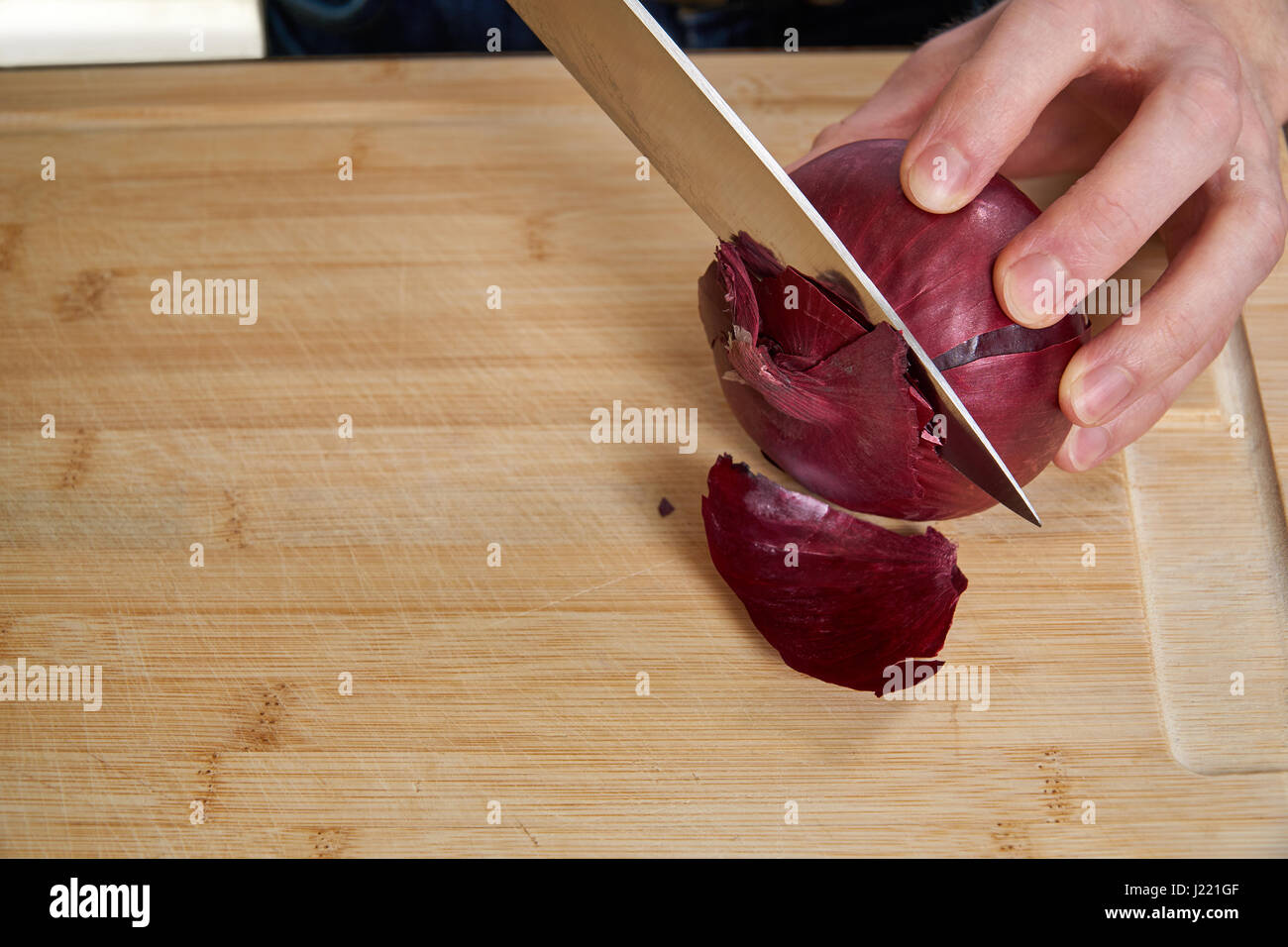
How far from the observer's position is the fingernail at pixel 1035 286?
92 centimetres

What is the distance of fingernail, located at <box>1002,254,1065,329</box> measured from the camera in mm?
919

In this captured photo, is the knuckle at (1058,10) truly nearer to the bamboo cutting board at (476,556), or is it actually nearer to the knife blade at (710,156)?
the knife blade at (710,156)

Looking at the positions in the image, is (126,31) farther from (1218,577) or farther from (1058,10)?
(1218,577)

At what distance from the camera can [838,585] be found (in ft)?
3.52

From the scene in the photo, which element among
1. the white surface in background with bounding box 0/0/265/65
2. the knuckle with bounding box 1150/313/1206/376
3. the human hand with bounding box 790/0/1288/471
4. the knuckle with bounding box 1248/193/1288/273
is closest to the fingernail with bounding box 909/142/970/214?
the human hand with bounding box 790/0/1288/471

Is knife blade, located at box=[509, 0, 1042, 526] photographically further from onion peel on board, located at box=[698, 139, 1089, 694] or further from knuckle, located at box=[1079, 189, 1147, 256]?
knuckle, located at box=[1079, 189, 1147, 256]

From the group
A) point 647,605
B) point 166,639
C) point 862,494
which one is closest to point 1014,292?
point 862,494

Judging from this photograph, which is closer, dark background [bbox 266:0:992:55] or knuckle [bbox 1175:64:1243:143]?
knuckle [bbox 1175:64:1243:143]

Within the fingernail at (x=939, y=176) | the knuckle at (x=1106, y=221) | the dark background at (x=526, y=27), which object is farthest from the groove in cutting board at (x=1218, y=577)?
the dark background at (x=526, y=27)

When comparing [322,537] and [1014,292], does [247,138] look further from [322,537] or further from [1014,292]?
[1014,292]

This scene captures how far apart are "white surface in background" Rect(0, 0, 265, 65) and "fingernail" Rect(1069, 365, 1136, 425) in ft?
4.37

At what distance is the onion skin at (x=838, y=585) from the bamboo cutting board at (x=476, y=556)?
5 cm

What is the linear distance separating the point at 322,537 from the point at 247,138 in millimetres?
642

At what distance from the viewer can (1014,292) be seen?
923 millimetres
